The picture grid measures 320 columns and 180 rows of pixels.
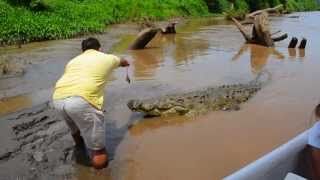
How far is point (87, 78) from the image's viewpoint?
5133 millimetres

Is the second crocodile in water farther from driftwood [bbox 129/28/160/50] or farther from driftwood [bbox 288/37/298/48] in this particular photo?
driftwood [bbox 288/37/298/48]

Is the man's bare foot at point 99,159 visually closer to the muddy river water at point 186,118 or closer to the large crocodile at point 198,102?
the muddy river water at point 186,118

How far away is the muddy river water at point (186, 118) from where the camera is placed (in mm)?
5352

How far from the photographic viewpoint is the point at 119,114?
7250mm

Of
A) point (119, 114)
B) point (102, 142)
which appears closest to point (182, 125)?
point (119, 114)

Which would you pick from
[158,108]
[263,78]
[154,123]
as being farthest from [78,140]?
[263,78]

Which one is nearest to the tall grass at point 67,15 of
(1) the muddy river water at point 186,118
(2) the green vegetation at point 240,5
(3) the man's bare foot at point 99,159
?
(1) the muddy river water at point 186,118

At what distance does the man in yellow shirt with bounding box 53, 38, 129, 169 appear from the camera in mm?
5043

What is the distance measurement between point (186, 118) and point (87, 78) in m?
2.18

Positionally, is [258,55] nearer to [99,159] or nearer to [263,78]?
[263,78]

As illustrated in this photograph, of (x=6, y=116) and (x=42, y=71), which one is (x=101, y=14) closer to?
(x=42, y=71)

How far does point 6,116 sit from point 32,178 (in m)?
2.48

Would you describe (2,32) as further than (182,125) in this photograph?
Yes

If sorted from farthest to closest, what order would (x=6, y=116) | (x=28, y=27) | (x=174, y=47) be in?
1. (x=28, y=27)
2. (x=174, y=47)
3. (x=6, y=116)
